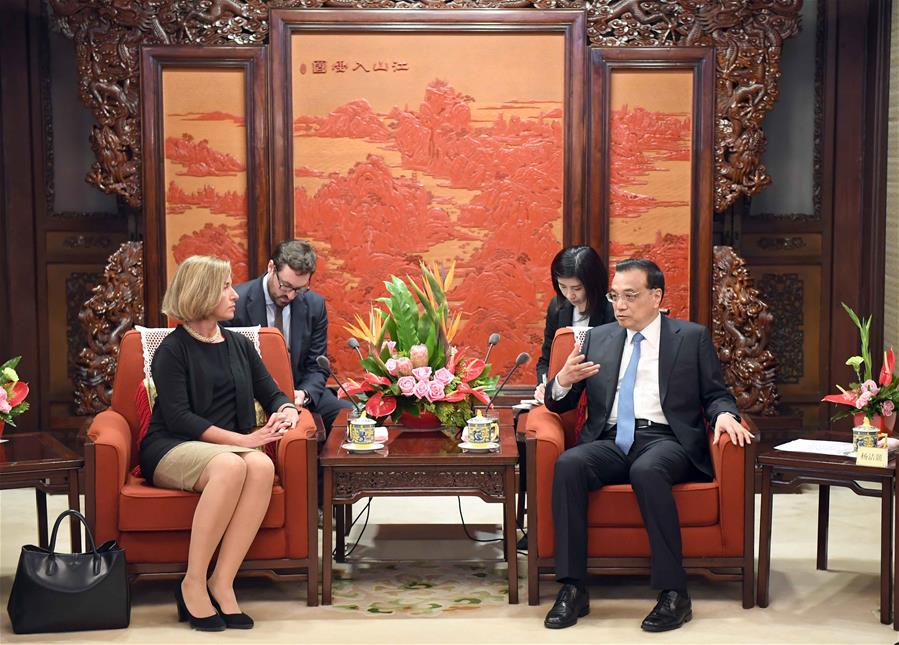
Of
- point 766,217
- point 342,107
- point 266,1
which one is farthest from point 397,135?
point 766,217

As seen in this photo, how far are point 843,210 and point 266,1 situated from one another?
2.98 metres

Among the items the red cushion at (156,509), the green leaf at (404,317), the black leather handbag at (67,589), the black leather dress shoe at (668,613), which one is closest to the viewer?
the black leather handbag at (67,589)

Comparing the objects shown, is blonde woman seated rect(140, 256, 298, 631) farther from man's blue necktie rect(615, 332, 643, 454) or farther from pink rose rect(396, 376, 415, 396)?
man's blue necktie rect(615, 332, 643, 454)

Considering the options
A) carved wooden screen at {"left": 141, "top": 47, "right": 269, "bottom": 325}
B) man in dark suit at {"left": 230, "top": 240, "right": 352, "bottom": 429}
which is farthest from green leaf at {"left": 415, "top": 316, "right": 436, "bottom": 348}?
carved wooden screen at {"left": 141, "top": 47, "right": 269, "bottom": 325}

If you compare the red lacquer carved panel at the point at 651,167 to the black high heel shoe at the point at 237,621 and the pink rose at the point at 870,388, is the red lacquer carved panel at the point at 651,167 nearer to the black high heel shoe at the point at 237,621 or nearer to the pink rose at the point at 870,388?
the pink rose at the point at 870,388

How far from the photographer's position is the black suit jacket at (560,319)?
4.73 m

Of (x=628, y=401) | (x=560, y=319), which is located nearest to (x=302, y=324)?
(x=560, y=319)

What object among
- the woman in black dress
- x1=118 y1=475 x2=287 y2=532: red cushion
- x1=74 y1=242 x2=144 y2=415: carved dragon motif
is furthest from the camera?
x1=74 y1=242 x2=144 y2=415: carved dragon motif

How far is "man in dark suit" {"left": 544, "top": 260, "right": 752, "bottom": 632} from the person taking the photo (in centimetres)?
381

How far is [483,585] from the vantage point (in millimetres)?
4176

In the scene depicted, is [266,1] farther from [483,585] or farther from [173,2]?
[483,585]

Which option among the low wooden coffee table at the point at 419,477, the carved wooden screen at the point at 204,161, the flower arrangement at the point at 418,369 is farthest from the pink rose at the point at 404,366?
the carved wooden screen at the point at 204,161

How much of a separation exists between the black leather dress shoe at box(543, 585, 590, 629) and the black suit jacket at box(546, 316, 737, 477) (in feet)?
1.77

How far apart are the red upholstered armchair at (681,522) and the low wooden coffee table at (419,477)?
8 centimetres
